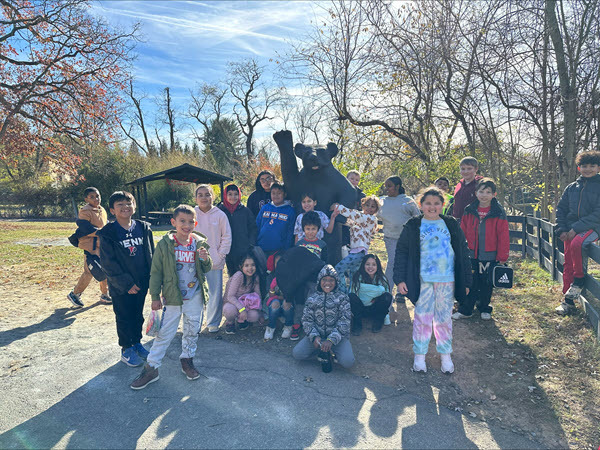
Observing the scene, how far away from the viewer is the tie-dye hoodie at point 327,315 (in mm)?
3793

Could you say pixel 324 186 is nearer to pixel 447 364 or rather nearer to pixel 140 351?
pixel 447 364

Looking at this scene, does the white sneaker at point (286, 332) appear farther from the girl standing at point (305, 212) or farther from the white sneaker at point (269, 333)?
the girl standing at point (305, 212)

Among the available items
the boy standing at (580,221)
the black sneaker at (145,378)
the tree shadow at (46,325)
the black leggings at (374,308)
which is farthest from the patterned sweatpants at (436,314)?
the tree shadow at (46,325)

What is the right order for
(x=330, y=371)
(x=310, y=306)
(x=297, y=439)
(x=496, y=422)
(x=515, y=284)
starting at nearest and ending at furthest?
(x=297, y=439), (x=496, y=422), (x=330, y=371), (x=310, y=306), (x=515, y=284)

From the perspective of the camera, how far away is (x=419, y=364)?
363 cm

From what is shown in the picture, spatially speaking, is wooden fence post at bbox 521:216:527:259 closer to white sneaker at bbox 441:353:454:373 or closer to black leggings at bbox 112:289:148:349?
white sneaker at bbox 441:353:454:373

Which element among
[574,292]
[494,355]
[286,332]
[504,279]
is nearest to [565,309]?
[574,292]

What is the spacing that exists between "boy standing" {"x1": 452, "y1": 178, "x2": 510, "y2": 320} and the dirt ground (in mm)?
272

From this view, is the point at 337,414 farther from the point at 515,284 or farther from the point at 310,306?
the point at 515,284

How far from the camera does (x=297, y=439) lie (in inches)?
104

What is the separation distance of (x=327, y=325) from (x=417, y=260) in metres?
1.12

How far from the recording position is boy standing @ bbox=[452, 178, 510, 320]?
4.69 meters

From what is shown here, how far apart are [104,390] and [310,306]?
2.03 m

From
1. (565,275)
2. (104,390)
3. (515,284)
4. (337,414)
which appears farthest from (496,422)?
(515,284)
